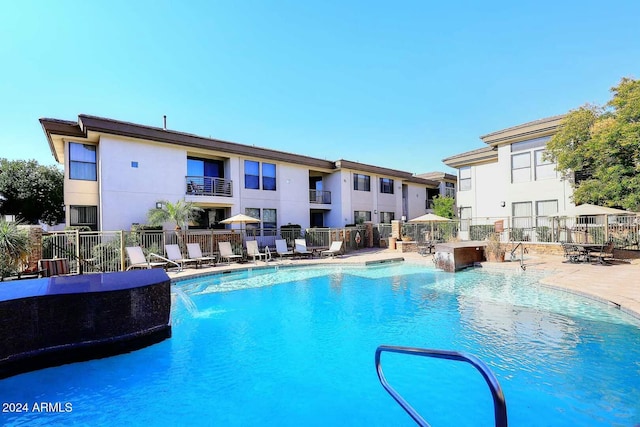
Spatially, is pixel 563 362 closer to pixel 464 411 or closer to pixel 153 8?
pixel 464 411

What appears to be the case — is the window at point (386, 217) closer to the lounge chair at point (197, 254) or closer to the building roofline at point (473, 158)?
the building roofline at point (473, 158)

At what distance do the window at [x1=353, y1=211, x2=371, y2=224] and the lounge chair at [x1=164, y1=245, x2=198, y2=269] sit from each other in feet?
46.3

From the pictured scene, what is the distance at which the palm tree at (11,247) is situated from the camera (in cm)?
887

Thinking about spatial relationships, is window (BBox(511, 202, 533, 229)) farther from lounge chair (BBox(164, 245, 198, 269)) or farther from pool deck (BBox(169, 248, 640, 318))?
lounge chair (BBox(164, 245, 198, 269))

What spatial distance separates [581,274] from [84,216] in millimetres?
20907

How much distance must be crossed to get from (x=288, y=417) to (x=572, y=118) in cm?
1985

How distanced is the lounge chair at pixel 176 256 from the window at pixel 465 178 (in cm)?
1948

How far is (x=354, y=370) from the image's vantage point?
5230 millimetres

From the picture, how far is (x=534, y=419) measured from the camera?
3922mm

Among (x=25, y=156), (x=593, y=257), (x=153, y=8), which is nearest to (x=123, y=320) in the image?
(x=153, y=8)

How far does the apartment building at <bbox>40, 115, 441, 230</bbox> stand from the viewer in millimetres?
14744

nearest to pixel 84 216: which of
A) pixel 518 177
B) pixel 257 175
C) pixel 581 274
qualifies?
pixel 257 175

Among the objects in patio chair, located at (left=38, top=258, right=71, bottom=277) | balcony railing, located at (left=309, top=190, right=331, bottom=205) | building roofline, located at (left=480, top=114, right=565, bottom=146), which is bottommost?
patio chair, located at (left=38, top=258, right=71, bottom=277)

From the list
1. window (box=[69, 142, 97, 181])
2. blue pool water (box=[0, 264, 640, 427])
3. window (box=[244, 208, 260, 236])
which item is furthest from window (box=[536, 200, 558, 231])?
window (box=[69, 142, 97, 181])
